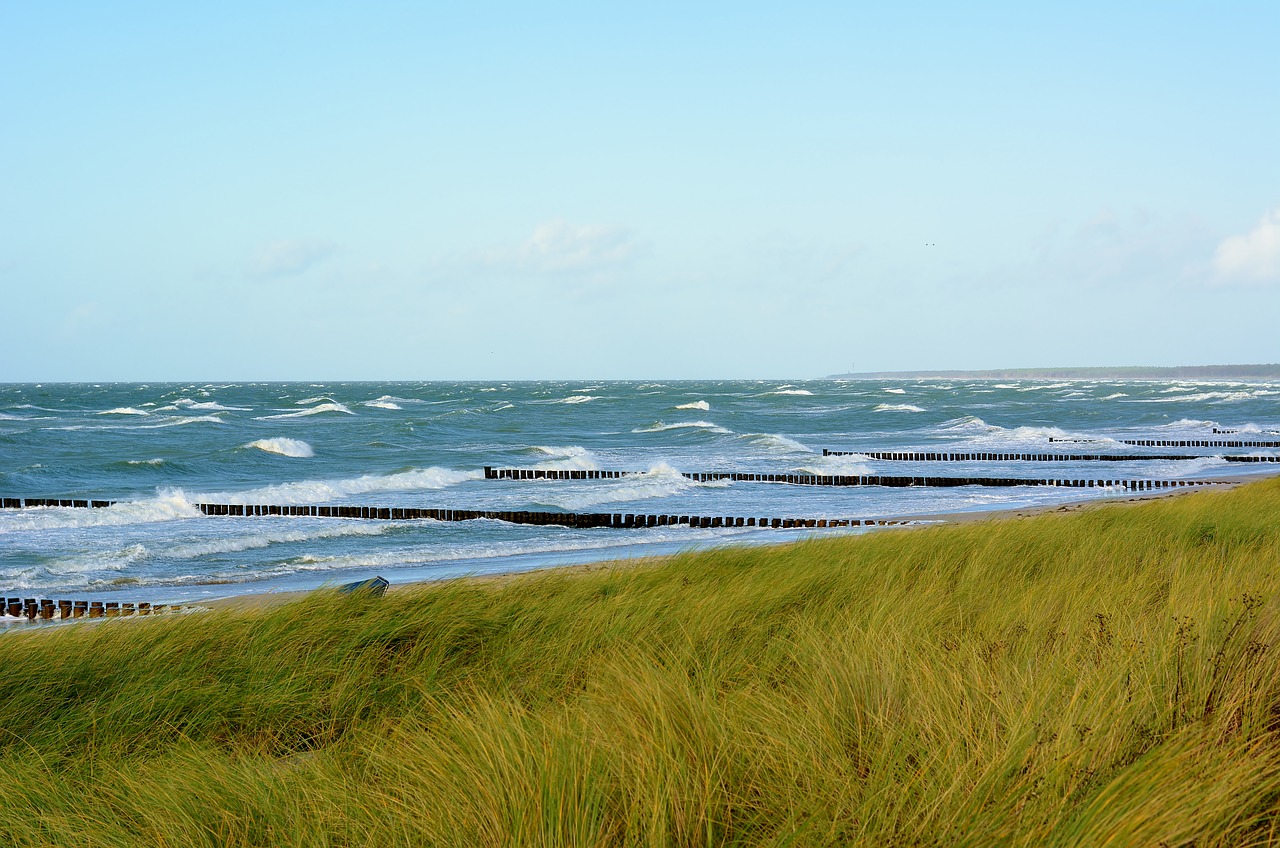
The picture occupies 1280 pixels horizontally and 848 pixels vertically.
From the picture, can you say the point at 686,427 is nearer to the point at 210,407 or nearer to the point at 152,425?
the point at 152,425

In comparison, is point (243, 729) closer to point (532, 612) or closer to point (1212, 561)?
point (532, 612)

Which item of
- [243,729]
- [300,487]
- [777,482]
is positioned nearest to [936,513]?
[777,482]

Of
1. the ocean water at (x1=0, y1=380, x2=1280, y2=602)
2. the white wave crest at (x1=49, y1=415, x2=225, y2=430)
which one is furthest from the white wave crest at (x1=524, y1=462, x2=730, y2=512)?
the white wave crest at (x1=49, y1=415, x2=225, y2=430)

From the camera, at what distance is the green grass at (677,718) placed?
120 inches

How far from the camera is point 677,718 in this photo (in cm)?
388

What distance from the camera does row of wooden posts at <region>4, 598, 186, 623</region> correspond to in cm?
1169

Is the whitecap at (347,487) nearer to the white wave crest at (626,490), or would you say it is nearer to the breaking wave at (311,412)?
the white wave crest at (626,490)

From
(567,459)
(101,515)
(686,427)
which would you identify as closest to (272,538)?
(101,515)

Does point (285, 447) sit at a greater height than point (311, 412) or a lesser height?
lesser

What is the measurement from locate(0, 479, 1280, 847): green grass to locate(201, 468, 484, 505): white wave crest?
2181 cm

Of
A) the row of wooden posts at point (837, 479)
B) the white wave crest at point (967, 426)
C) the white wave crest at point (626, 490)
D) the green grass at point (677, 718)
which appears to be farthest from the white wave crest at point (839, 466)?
the green grass at point (677, 718)

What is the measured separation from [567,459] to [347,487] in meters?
12.2

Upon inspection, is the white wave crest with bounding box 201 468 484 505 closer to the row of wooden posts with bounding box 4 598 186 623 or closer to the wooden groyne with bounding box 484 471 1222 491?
the wooden groyne with bounding box 484 471 1222 491

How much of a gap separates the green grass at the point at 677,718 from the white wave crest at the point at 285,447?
1506 inches
